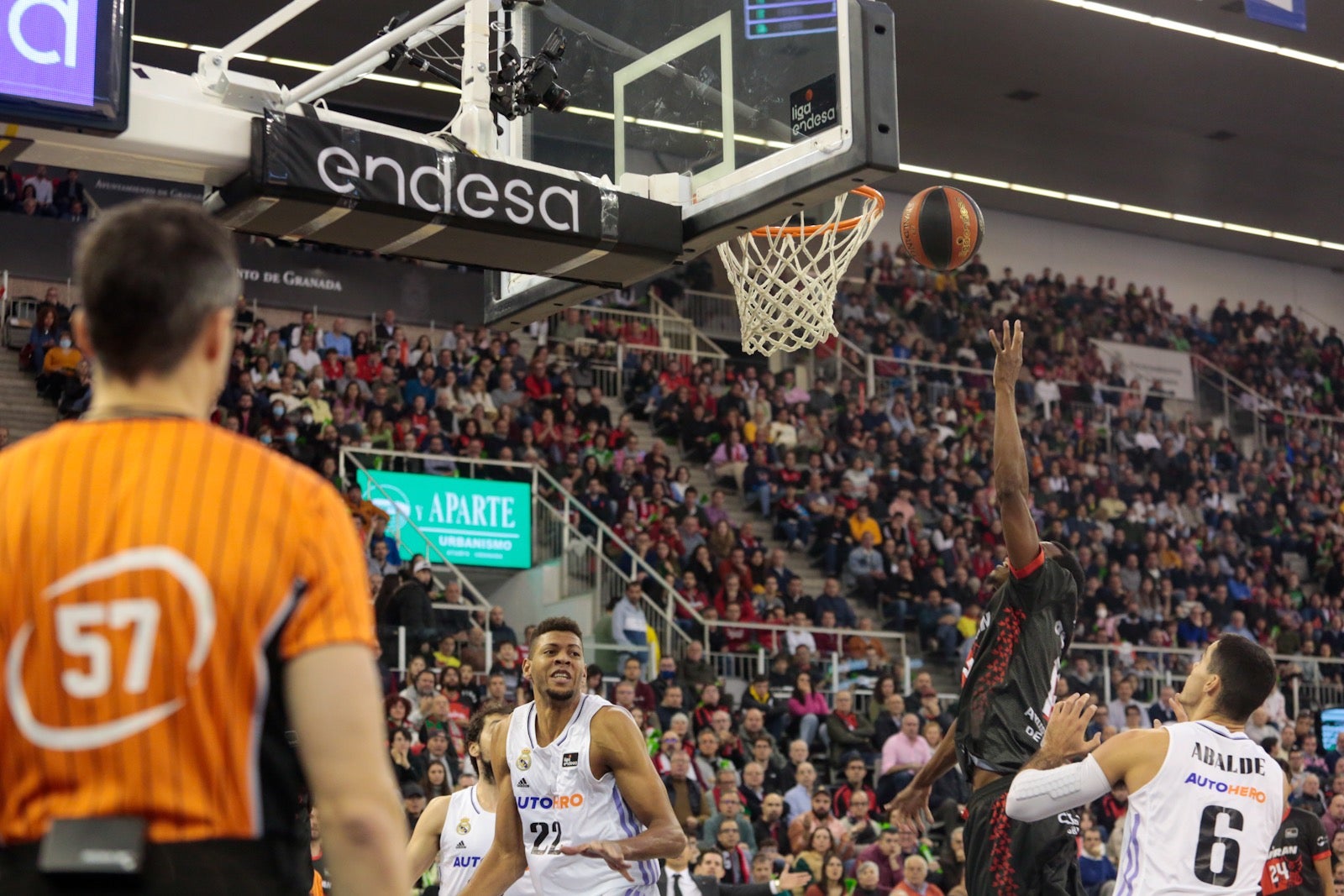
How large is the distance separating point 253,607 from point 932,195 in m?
6.94

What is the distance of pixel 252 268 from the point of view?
2067 centimetres

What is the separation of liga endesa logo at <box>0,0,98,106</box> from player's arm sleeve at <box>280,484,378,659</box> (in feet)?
10.9

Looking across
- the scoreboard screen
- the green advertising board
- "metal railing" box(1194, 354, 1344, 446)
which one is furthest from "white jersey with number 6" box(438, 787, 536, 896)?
"metal railing" box(1194, 354, 1344, 446)

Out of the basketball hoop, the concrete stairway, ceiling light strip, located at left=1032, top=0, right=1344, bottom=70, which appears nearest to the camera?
the basketball hoop

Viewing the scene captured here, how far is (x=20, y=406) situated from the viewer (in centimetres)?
1769

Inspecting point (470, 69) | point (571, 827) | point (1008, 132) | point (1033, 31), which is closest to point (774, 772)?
point (571, 827)

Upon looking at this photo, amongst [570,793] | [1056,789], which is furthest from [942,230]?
[1056,789]

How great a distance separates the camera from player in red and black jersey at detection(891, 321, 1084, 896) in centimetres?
620

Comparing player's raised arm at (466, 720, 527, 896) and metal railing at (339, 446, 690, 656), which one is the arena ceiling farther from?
player's raised arm at (466, 720, 527, 896)

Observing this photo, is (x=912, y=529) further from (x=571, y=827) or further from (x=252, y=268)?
(x=571, y=827)

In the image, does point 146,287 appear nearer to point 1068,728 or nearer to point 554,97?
point 1068,728

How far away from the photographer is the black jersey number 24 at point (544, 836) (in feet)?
21.2

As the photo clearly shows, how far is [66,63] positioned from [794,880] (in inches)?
366

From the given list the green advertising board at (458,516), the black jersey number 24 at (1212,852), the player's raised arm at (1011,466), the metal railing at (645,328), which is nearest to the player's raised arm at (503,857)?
the player's raised arm at (1011,466)
